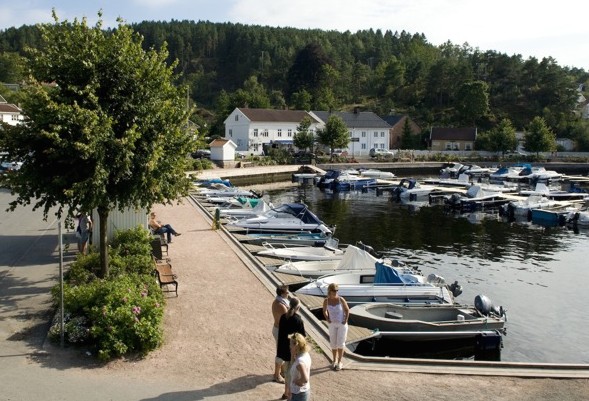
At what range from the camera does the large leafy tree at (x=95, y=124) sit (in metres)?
14.4

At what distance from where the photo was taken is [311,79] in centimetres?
15500

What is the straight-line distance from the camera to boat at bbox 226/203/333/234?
30.5m

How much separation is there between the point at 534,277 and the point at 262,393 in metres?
20.0

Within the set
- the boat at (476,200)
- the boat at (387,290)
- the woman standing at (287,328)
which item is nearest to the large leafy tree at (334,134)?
the boat at (476,200)

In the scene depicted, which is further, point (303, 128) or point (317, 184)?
point (303, 128)

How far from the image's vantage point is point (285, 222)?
3117cm

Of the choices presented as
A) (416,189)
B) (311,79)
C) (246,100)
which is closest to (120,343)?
(416,189)

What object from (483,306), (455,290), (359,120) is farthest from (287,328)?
(359,120)

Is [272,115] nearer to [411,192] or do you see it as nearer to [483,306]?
[411,192]

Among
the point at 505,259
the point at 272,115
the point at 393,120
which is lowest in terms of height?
the point at 505,259

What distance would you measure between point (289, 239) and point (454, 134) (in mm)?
89961

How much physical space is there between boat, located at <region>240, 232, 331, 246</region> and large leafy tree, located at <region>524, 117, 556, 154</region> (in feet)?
267

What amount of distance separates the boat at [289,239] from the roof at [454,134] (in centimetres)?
8615

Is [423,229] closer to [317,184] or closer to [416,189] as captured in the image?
[416,189]
